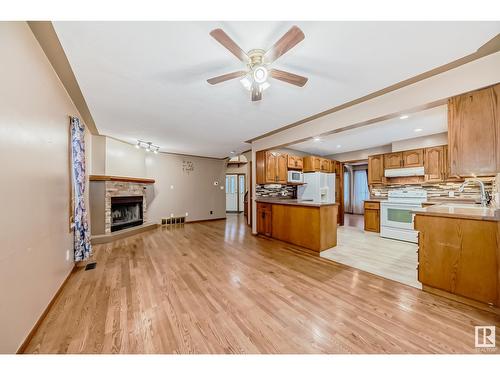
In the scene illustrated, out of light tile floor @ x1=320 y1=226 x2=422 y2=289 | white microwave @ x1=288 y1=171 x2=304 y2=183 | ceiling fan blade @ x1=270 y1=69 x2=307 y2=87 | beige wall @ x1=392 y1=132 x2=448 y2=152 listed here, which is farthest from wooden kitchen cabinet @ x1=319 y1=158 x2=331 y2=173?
ceiling fan blade @ x1=270 y1=69 x2=307 y2=87

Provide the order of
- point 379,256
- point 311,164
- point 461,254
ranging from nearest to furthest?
1. point 461,254
2. point 379,256
3. point 311,164

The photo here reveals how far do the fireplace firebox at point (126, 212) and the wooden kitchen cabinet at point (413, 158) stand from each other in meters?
7.33

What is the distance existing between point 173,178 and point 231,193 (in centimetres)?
368

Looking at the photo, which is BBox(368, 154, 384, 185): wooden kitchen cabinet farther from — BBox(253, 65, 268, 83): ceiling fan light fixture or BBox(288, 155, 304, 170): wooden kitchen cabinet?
BBox(253, 65, 268, 83): ceiling fan light fixture

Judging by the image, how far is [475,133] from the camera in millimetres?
1831

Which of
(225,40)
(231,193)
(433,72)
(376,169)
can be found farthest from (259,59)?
(231,193)

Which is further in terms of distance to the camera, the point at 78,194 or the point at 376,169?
the point at 376,169

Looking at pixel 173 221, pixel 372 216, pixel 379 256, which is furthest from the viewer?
pixel 173 221

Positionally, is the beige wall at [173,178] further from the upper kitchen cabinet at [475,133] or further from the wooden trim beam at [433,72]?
the upper kitchen cabinet at [475,133]

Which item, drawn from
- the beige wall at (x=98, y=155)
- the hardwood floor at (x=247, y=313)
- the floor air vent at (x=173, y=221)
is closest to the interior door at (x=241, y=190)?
the floor air vent at (x=173, y=221)

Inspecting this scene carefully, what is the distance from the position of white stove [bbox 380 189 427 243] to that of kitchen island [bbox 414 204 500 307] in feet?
7.66

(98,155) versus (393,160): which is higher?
(98,155)

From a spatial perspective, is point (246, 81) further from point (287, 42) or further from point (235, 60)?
point (287, 42)
